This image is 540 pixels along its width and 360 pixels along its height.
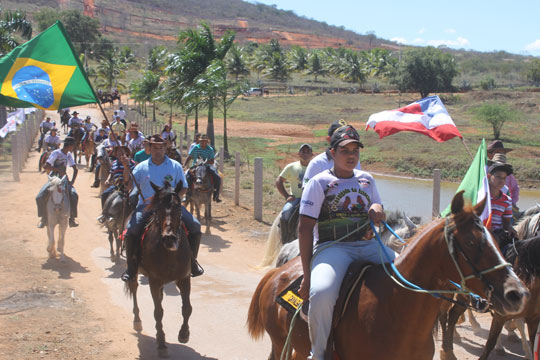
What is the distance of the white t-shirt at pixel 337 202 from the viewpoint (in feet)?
15.1

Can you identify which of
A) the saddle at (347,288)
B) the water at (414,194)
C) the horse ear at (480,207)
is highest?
the horse ear at (480,207)

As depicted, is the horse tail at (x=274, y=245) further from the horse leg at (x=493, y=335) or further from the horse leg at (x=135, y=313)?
the horse leg at (x=493, y=335)

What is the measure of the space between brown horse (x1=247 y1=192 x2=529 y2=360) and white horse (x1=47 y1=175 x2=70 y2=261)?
845 centimetres

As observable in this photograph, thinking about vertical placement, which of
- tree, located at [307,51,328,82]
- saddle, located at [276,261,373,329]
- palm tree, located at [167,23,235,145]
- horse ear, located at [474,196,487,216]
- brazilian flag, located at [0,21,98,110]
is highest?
tree, located at [307,51,328,82]

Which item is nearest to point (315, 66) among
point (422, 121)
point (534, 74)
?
point (534, 74)

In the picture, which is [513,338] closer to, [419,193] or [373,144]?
[419,193]

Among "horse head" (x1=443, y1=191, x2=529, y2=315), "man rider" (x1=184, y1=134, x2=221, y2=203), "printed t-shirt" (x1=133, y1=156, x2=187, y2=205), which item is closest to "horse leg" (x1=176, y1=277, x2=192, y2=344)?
"printed t-shirt" (x1=133, y1=156, x2=187, y2=205)

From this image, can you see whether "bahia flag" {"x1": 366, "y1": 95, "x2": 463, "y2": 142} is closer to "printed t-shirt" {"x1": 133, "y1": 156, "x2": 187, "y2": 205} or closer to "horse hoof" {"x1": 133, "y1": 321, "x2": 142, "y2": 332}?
"printed t-shirt" {"x1": 133, "y1": 156, "x2": 187, "y2": 205}

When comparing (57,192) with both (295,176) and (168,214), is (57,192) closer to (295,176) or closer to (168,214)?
(295,176)

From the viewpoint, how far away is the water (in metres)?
21.8

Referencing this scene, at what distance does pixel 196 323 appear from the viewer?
8.49m

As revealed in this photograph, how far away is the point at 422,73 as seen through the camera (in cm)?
7400

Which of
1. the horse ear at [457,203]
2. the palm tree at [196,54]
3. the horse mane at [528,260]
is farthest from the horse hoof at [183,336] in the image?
the palm tree at [196,54]

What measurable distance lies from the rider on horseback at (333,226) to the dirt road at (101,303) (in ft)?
10.2
